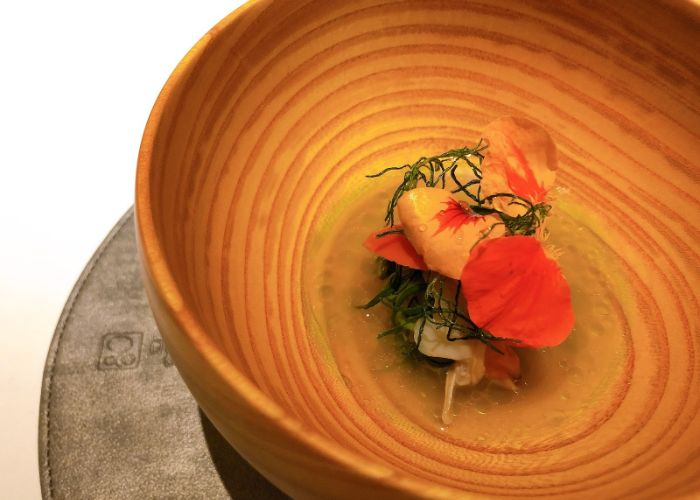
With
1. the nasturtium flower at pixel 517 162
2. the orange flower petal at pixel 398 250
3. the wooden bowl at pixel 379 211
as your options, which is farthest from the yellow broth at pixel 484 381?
the nasturtium flower at pixel 517 162

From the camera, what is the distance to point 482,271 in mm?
765

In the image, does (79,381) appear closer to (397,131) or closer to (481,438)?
(481,438)

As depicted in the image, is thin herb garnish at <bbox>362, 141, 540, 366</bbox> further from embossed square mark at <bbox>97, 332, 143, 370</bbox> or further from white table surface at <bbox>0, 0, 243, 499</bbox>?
white table surface at <bbox>0, 0, 243, 499</bbox>

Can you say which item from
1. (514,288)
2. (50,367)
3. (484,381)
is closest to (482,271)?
(514,288)

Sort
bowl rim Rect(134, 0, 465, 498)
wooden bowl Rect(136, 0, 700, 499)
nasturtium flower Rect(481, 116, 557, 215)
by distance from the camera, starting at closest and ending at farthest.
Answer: bowl rim Rect(134, 0, 465, 498) → wooden bowl Rect(136, 0, 700, 499) → nasturtium flower Rect(481, 116, 557, 215)

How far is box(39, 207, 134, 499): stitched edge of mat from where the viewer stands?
0.86 m

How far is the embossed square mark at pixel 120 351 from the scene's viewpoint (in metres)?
0.98

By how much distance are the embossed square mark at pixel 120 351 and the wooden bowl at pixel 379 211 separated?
265 mm

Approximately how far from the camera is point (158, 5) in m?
1.69

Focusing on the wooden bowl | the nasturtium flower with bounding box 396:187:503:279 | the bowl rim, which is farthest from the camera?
the nasturtium flower with bounding box 396:187:503:279

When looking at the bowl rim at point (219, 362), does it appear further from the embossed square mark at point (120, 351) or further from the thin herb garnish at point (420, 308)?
the embossed square mark at point (120, 351)

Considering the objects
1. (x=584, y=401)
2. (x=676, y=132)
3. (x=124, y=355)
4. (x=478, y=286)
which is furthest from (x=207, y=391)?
(x=676, y=132)

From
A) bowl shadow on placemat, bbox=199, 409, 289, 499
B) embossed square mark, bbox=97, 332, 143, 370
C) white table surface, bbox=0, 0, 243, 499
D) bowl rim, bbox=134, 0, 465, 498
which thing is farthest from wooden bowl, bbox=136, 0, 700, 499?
white table surface, bbox=0, 0, 243, 499

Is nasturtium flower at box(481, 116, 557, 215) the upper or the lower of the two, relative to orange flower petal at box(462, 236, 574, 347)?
upper
